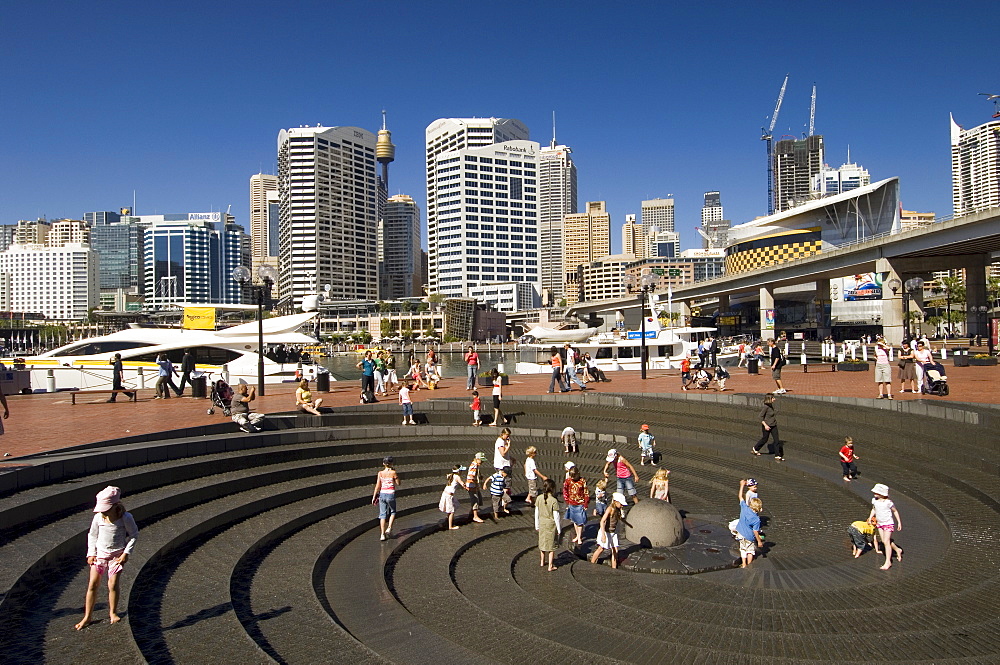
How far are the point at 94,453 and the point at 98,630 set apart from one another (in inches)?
228

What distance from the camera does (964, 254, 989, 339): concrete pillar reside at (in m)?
53.5

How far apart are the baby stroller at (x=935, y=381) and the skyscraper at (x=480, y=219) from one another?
5784 inches

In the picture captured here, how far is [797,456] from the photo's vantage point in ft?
47.7

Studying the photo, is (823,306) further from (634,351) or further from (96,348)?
(96,348)

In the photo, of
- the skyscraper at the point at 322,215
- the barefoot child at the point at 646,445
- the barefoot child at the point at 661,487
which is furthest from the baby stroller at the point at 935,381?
the skyscraper at the point at 322,215

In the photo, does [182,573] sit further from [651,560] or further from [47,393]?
[47,393]

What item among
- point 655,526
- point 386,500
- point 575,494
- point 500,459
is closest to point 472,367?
point 500,459

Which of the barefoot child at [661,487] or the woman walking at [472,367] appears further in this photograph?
the woman walking at [472,367]

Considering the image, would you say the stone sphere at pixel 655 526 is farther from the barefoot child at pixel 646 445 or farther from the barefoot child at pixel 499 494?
the barefoot child at pixel 646 445

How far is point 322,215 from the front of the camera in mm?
186625

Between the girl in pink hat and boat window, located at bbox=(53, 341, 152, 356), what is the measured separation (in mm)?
28933

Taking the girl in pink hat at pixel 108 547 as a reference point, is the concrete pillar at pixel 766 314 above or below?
above

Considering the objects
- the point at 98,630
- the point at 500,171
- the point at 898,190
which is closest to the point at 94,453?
the point at 98,630

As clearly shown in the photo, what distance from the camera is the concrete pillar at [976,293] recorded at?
53.5 metres
